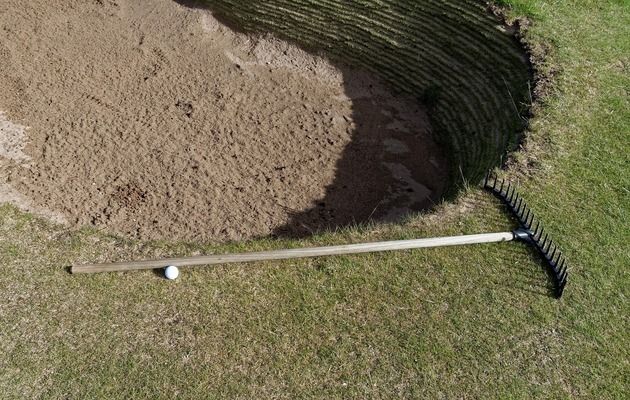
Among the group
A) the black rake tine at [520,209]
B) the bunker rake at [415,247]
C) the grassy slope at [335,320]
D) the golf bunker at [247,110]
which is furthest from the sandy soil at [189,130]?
the black rake tine at [520,209]

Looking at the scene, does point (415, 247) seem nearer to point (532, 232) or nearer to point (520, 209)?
point (532, 232)

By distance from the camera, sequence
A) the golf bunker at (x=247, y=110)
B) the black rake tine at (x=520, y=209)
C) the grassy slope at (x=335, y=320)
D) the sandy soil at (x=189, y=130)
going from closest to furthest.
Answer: the grassy slope at (x=335, y=320), the black rake tine at (x=520, y=209), the sandy soil at (x=189, y=130), the golf bunker at (x=247, y=110)

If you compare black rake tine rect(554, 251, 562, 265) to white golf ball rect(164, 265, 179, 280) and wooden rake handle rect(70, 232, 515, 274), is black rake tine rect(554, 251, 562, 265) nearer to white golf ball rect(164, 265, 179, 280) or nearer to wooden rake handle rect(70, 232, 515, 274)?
wooden rake handle rect(70, 232, 515, 274)

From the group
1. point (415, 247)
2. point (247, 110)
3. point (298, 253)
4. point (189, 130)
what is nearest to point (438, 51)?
point (247, 110)

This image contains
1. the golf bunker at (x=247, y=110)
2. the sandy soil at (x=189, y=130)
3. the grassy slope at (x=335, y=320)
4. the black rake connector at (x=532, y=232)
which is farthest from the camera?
the golf bunker at (x=247, y=110)

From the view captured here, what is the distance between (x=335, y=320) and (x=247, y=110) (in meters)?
6.26

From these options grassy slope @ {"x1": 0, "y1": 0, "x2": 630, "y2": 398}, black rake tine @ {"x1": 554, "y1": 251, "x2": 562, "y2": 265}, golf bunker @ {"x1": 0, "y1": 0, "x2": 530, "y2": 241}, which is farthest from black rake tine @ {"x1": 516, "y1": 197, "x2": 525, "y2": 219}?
golf bunker @ {"x1": 0, "y1": 0, "x2": 530, "y2": 241}

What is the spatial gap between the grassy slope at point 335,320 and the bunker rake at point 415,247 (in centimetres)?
13

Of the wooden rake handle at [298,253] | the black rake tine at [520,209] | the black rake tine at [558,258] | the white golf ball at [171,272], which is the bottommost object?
the white golf ball at [171,272]

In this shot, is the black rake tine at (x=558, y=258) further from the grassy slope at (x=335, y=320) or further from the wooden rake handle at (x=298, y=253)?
the wooden rake handle at (x=298, y=253)

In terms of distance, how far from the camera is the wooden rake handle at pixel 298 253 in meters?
7.63

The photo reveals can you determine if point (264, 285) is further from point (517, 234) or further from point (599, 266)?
point (599, 266)

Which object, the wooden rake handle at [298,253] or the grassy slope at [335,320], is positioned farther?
the wooden rake handle at [298,253]

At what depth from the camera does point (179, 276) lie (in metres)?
7.66
